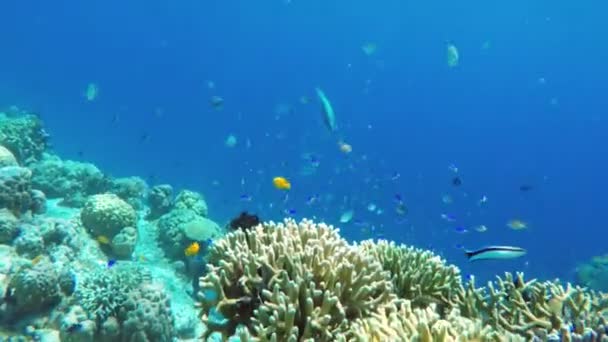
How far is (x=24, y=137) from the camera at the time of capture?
14484 mm

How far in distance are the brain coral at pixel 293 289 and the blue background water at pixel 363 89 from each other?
6164 cm

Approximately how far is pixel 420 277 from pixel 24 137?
559 inches

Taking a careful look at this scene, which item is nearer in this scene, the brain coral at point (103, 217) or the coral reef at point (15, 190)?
the coral reef at point (15, 190)

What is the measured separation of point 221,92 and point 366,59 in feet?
130

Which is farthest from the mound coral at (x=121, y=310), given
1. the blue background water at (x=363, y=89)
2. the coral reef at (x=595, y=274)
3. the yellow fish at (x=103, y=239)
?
the blue background water at (x=363, y=89)

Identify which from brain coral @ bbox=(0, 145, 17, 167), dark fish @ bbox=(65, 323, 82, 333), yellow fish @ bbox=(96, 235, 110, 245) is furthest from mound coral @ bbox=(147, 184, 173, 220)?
dark fish @ bbox=(65, 323, 82, 333)

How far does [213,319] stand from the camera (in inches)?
176

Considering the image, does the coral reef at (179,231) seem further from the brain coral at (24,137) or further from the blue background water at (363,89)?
the blue background water at (363,89)

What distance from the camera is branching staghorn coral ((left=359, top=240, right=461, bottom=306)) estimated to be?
5.00 m

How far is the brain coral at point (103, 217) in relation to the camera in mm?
10844

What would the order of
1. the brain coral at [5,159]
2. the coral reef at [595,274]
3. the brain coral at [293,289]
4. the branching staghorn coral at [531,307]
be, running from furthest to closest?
the coral reef at [595,274], the brain coral at [5,159], the branching staghorn coral at [531,307], the brain coral at [293,289]

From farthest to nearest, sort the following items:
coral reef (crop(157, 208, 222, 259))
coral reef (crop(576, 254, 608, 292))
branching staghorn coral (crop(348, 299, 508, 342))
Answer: coral reef (crop(576, 254, 608, 292)) → coral reef (crop(157, 208, 222, 259)) → branching staghorn coral (crop(348, 299, 508, 342))

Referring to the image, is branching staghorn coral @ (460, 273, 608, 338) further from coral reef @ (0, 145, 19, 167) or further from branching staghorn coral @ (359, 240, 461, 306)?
coral reef @ (0, 145, 19, 167)

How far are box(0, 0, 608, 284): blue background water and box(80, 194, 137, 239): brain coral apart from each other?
54.6m
